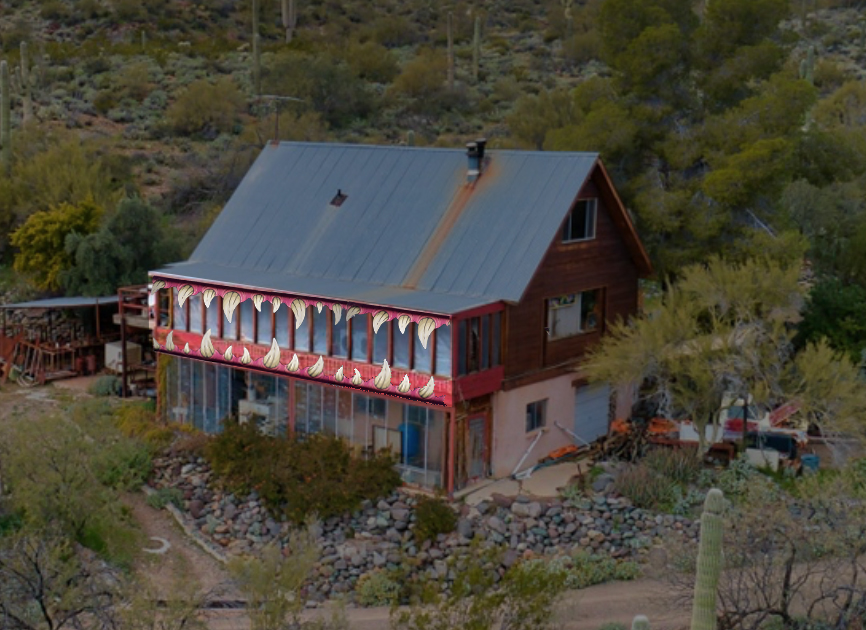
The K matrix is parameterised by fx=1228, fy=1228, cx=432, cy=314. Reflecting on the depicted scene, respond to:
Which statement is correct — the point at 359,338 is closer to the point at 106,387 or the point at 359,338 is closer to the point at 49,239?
the point at 106,387

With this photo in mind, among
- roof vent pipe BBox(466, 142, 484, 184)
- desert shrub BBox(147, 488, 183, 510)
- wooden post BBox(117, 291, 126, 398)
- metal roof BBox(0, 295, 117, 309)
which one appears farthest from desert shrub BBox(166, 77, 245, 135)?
desert shrub BBox(147, 488, 183, 510)

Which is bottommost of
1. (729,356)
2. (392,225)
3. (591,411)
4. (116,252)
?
(591,411)

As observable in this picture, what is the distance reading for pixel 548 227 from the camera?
83.6 feet

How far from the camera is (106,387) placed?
31.1m

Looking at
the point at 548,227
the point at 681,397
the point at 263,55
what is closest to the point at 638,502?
the point at 681,397

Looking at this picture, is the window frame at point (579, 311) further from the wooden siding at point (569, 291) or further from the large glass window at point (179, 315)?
the large glass window at point (179, 315)

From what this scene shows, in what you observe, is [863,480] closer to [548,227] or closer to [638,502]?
[638,502]

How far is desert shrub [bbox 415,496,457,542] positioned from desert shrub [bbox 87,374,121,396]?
36.5ft

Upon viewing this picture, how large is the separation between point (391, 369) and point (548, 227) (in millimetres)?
4451

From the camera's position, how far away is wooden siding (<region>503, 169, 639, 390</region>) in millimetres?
25469

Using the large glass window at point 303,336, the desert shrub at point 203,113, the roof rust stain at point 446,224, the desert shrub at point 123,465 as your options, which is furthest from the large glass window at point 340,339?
the desert shrub at point 203,113

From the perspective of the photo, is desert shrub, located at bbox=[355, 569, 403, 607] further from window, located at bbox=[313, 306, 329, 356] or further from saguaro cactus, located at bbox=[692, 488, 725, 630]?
saguaro cactus, located at bbox=[692, 488, 725, 630]

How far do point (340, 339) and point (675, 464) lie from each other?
23.8ft

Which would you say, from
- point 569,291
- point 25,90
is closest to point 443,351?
point 569,291
